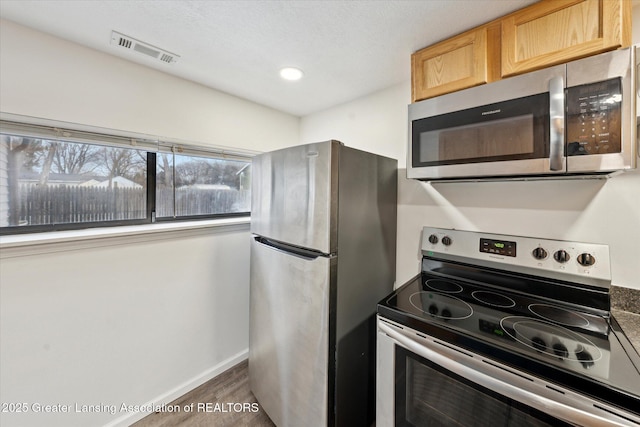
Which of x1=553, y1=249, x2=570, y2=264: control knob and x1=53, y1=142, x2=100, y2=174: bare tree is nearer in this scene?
x1=553, y1=249, x2=570, y2=264: control knob

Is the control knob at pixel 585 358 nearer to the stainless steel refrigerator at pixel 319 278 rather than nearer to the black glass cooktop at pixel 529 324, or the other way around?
the black glass cooktop at pixel 529 324

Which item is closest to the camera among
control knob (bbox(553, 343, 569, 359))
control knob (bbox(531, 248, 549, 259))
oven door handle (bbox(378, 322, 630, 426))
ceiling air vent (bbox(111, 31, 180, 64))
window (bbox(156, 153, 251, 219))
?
oven door handle (bbox(378, 322, 630, 426))

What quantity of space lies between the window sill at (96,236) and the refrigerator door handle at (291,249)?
494 mm

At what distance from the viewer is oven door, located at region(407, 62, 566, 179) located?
98 centimetres

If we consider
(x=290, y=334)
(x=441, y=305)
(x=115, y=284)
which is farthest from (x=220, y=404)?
(x=441, y=305)

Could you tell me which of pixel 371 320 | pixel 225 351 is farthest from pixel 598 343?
pixel 225 351

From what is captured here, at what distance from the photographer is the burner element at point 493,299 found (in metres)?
1.20

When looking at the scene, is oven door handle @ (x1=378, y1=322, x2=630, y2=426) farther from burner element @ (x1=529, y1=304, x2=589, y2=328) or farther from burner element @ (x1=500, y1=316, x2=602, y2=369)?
burner element @ (x1=529, y1=304, x2=589, y2=328)

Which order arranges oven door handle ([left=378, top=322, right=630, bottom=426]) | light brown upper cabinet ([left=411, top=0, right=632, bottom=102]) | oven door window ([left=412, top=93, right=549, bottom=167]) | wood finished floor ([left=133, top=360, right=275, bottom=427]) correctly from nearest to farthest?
1. oven door handle ([left=378, top=322, right=630, bottom=426])
2. light brown upper cabinet ([left=411, top=0, right=632, bottom=102])
3. oven door window ([left=412, top=93, right=549, bottom=167])
4. wood finished floor ([left=133, top=360, right=275, bottom=427])

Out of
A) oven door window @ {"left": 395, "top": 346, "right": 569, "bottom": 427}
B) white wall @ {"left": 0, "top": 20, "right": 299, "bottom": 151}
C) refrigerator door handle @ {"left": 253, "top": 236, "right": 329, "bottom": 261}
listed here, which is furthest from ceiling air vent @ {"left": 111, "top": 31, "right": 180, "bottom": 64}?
oven door window @ {"left": 395, "top": 346, "right": 569, "bottom": 427}

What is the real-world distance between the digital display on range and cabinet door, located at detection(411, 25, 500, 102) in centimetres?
82

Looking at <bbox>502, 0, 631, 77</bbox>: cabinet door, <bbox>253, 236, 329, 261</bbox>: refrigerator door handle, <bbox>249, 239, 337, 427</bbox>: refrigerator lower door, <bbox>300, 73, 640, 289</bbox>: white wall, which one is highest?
<bbox>502, 0, 631, 77</bbox>: cabinet door

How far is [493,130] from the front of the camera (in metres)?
1.13

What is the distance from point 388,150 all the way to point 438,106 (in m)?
0.65
